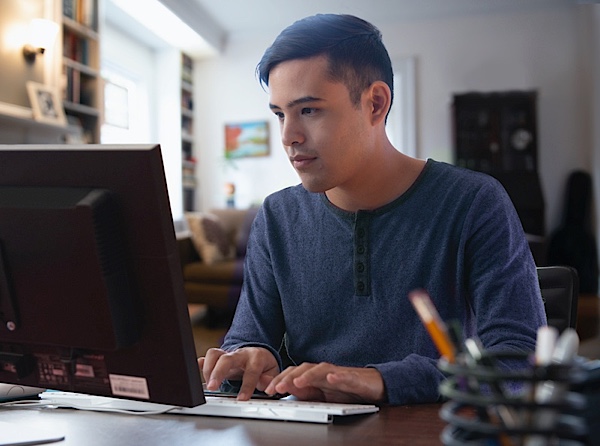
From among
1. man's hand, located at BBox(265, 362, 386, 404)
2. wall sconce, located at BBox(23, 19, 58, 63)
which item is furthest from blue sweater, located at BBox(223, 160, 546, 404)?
wall sconce, located at BBox(23, 19, 58, 63)

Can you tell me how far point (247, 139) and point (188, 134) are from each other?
2.23 feet

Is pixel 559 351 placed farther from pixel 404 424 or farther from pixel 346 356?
pixel 346 356

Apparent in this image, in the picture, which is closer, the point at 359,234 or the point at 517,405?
the point at 517,405

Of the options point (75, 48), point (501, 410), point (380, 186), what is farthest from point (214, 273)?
point (501, 410)

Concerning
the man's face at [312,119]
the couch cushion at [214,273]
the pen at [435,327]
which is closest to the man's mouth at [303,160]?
the man's face at [312,119]

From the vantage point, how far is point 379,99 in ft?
3.93

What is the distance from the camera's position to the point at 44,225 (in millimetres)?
650

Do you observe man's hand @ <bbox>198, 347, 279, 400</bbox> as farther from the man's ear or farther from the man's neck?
the man's ear

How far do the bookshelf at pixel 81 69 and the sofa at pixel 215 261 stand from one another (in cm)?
109

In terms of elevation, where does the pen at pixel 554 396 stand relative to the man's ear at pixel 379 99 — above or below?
below

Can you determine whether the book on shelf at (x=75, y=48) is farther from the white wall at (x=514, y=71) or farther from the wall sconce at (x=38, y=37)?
the white wall at (x=514, y=71)

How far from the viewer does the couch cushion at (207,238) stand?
5125 mm

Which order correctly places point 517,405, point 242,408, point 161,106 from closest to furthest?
point 517,405 → point 242,408 → point 161,106

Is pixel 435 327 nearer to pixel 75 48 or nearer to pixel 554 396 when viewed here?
pixel 554 396
